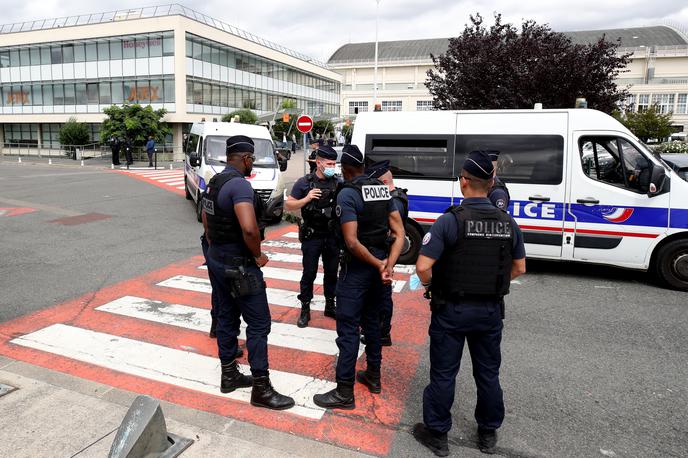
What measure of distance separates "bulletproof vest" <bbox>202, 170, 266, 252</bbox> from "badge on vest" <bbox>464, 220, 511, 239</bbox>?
1573mm

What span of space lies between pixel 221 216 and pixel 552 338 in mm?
3616

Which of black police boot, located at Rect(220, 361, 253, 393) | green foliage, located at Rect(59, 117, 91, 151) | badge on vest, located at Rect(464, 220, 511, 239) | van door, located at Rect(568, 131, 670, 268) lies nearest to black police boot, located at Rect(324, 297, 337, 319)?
black police boot, located at Rect(220, 361, 253, 393)

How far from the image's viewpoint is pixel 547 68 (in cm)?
1345

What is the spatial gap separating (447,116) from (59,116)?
42.8 metres

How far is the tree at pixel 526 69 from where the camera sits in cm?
1364

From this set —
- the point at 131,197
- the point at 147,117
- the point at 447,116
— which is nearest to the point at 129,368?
the point at 447,116

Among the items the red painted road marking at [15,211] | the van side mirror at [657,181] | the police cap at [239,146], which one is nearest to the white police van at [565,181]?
the van side mirror at [657,181]

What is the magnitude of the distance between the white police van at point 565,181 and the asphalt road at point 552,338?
54 centimetres

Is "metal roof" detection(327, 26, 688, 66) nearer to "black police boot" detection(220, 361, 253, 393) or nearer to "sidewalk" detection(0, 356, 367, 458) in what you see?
"black police boot" detection(220, 361, 253, 393)

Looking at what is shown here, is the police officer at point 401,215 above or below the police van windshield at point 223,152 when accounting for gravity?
below

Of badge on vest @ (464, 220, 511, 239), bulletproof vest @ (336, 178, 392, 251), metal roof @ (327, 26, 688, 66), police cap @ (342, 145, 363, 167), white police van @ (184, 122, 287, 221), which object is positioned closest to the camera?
badge on vest @ (464, 220, 511, 239)

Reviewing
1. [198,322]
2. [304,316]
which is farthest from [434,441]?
[198,322]

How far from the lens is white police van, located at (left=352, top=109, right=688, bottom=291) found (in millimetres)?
6711

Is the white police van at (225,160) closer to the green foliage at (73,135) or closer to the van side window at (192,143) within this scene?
the van side window at (192,143)
